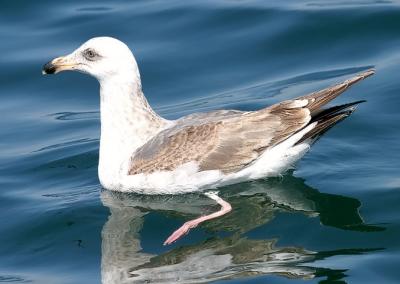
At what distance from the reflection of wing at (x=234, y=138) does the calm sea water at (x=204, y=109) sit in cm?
48

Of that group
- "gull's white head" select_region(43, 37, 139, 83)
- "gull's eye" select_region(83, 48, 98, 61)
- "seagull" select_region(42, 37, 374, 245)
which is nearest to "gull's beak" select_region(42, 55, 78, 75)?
"gull's white head" select_region(43, 37, 139, 83)

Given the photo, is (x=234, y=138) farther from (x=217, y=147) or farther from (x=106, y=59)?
(x=106, y=59)

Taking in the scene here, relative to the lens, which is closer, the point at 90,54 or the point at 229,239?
the point at 229,239

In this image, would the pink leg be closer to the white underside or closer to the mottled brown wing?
the white underside

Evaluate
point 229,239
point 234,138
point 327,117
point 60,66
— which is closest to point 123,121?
point 60,66

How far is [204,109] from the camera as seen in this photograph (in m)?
14.3

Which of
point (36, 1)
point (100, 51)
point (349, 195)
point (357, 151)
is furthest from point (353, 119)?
point (36, 1)

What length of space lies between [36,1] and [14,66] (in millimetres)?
2179

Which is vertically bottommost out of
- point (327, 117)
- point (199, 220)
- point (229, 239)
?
point (229, 239)

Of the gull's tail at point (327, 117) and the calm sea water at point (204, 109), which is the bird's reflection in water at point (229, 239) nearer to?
the calm sea water at point (204, 109)

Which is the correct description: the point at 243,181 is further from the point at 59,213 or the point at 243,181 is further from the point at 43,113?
the point at 43,113

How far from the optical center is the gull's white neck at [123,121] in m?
11.7

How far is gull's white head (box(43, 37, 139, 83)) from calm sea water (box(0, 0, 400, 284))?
4.09 feet

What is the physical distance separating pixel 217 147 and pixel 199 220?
28.9 inches
